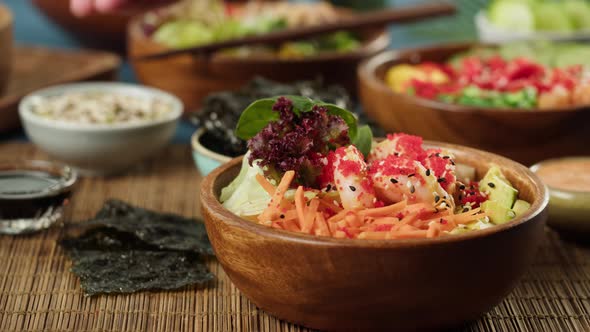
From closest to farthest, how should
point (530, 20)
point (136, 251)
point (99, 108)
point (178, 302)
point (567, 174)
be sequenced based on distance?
point (178, 302) → point (136, 251) → point (567, 174) → point (99, 108) → point (530, 20)

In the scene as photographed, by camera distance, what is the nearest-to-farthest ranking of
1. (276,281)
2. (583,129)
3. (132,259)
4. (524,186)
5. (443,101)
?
(276,281), (524,186), (132,259), (583,129), (443,101)

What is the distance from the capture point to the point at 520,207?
7.34 feet

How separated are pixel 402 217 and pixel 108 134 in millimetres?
1634

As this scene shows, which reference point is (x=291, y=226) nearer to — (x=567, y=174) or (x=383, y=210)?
(x=383, y=210)

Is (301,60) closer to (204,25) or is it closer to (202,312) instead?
(204,25)

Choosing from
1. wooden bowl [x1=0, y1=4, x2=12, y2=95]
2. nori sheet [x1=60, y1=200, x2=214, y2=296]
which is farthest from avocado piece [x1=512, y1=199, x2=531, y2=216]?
wooden bowl [x1=0, y1=4, x2=12, y2=95]

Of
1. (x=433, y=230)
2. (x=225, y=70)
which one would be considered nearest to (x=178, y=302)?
(x=433, y=230)

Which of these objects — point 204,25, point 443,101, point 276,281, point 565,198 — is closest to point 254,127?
point 276,281

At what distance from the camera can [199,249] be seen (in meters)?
2.65

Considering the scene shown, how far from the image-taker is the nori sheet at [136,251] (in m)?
2.46

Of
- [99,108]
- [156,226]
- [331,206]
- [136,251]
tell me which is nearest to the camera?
[331,206]

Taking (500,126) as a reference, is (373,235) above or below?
above

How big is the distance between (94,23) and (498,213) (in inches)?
144

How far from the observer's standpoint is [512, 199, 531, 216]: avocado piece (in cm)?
222
